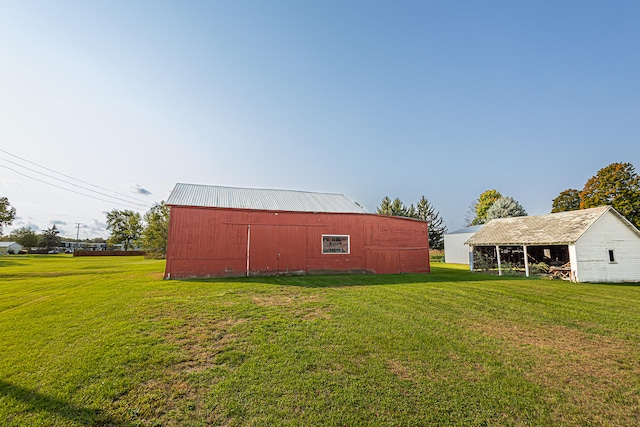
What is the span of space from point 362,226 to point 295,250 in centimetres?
434

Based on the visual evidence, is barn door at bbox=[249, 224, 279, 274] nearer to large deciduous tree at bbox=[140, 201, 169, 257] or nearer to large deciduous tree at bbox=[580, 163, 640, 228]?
large deciduous tree at bbox=[140, 201, 169, 257]

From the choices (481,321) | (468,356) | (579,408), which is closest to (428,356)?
(468,356)

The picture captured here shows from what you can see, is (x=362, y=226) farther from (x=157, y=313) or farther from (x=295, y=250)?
(x=157, y=313)

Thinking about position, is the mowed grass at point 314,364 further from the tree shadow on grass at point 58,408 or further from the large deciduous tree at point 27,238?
the large deciduous tree at point 27,238

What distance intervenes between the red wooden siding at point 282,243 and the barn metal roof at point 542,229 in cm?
576

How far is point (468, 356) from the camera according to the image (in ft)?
14.8

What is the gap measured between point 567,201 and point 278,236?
39.1 metres

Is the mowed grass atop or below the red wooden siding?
below

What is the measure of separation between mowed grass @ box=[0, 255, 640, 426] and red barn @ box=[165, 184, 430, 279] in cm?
622

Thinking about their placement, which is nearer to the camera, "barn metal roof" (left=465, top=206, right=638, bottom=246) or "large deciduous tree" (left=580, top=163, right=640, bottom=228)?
"barn metal roof" (left=465, top=206, right=638, bottom=246)

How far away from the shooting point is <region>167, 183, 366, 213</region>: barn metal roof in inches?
602

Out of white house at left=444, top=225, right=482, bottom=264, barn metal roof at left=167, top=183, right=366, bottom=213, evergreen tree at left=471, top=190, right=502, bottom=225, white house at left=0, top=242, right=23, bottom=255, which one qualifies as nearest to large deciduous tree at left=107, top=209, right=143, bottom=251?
white house at left=0, top=242, right=23, bottom=255

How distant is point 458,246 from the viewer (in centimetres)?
3053

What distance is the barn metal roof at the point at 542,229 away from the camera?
1538 cm
